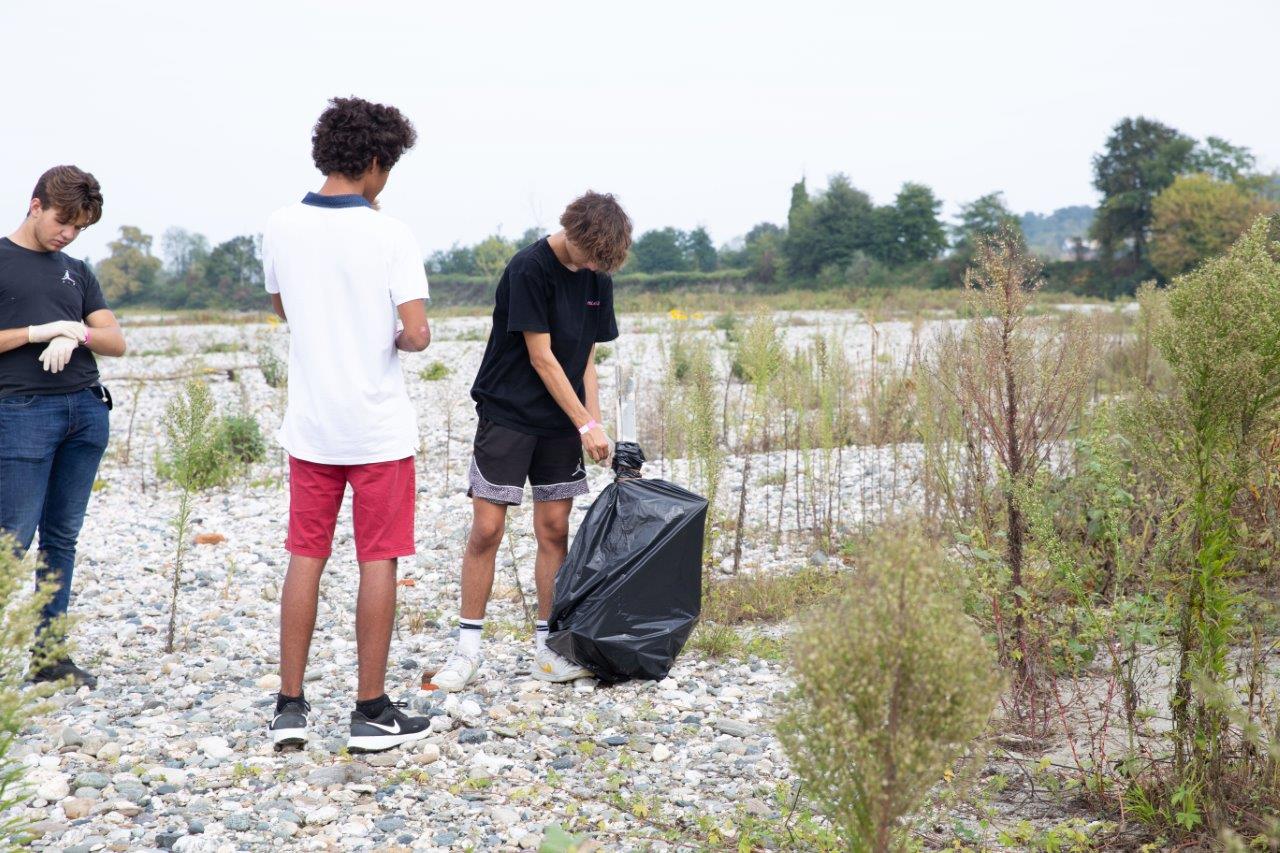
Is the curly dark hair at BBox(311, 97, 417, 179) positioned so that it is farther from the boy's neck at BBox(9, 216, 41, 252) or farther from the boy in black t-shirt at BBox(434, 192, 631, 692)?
the boy's neck at BBox(9, 216, 41, 252)

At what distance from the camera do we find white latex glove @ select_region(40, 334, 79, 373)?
3.32 m

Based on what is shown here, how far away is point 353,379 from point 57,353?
1.19 meters

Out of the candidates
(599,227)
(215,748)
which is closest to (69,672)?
(215,748)

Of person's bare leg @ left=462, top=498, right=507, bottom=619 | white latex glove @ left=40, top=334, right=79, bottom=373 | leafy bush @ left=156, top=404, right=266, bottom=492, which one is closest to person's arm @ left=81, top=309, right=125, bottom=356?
white latex glove @ left=40, top=334, right=79, bottom=373

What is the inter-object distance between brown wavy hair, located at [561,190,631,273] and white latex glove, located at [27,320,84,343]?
5.63 feet

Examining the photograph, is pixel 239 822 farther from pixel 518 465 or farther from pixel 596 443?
pixel 596 443

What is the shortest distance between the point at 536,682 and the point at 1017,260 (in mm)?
2244

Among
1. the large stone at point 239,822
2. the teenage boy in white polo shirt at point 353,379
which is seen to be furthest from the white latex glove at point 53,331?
the large stone at point 239,822

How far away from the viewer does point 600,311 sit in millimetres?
3826

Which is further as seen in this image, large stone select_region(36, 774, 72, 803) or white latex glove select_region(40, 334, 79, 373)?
white latex glove select_region(40, 334, 79, 373)

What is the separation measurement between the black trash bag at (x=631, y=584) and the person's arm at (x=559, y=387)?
231 mm

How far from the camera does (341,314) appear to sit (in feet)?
9.61

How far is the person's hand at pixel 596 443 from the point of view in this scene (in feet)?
11.8

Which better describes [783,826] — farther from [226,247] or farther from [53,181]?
[226,247]
